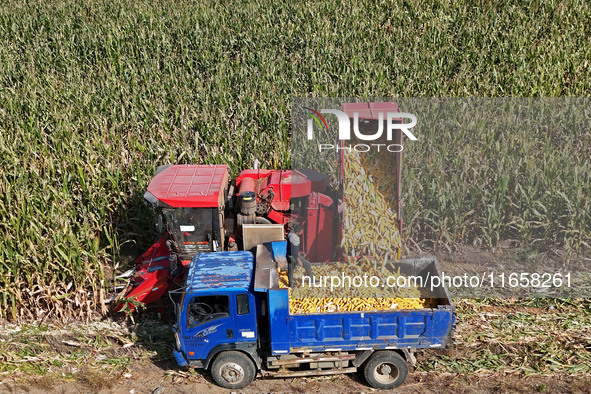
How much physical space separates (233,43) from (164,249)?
10.2 meters

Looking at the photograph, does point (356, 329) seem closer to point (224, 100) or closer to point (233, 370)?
point (233, 370)

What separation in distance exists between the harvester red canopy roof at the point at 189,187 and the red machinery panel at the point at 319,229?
156 centimetres

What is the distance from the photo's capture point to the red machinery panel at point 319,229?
975 cm

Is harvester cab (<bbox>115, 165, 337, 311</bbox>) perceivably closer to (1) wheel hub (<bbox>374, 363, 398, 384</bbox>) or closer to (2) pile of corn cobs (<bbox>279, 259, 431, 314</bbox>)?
(2) pile of corn cobs (<bbox>279, 259, 431, 314</bbox>)

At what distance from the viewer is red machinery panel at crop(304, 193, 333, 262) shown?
32.0 ft

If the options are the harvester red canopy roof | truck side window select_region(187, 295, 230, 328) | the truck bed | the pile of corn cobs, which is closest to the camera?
the truck bed

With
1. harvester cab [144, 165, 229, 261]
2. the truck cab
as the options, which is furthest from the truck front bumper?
harvester cab [144, 165, 229, 261]

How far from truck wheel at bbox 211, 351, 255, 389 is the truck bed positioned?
566 mm

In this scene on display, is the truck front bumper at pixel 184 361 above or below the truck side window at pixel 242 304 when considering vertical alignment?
below

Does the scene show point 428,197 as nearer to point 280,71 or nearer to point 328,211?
point 328,211

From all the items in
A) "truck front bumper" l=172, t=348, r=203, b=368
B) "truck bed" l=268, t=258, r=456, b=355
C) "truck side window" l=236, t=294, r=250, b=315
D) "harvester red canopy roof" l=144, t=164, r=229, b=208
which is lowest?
"truck front bumper" l=172, t=348, r=203, b=368

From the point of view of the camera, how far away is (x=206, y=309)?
25.9ft

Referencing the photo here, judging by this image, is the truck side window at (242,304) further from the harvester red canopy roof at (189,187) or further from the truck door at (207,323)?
the harvester red canopy roof at (189,187)

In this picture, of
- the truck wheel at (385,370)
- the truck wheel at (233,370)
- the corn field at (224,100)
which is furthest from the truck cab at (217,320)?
the corn field at (224,100)
